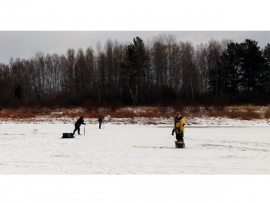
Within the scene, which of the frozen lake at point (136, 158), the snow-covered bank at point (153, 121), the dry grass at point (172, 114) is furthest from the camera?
the dry grass at point (172, 114)

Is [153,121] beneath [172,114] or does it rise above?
beneath

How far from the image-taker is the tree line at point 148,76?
5076 cm

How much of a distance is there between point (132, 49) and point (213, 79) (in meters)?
14.6

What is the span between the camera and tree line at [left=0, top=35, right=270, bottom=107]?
50.8 meters

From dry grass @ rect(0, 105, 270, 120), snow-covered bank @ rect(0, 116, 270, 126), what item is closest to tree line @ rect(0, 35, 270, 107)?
dry grass @ rect(0, 105, 270, 120)

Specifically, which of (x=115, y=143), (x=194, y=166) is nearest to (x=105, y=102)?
(x=115, y=143)

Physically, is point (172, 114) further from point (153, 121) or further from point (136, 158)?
point (136, 158)

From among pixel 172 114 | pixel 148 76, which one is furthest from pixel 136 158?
pixel 148 76

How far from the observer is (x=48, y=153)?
566 inches

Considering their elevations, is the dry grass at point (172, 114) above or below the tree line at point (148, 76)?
below

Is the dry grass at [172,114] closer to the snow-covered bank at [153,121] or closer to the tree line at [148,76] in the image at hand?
the snow-covered bank at [153,121]

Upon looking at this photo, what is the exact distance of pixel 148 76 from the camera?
Result: 60094mm

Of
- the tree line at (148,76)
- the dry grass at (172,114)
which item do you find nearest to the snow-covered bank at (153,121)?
the dry grass at (172,114)

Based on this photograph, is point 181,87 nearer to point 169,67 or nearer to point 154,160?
point 169,67
